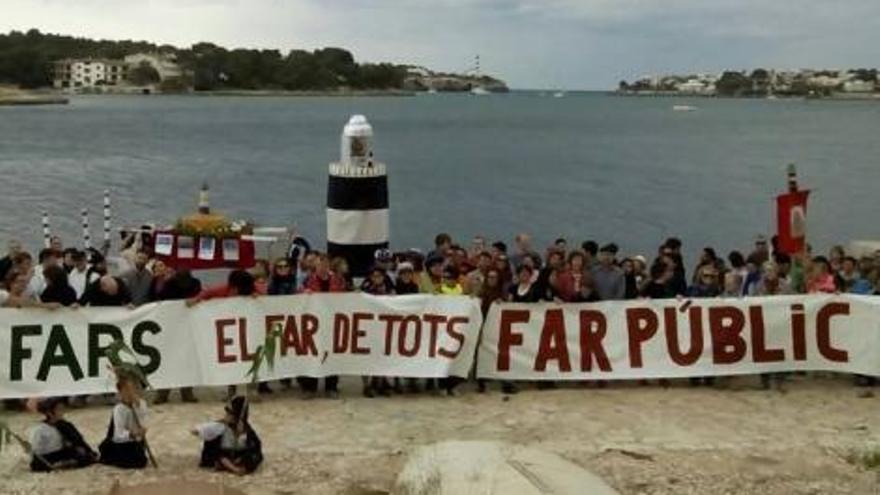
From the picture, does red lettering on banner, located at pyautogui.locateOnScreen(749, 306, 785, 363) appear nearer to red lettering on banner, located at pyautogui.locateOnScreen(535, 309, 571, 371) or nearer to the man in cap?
the man in cap

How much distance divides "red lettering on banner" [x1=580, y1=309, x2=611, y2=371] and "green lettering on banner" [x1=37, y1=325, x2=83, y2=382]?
540 centimetres

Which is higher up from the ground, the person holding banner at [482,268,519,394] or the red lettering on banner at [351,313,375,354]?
the person holding banner at [482,268,519,394]

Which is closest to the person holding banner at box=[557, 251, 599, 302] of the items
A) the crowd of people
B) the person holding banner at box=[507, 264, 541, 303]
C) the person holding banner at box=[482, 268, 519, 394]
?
the crowd of people

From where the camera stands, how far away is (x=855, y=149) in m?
104

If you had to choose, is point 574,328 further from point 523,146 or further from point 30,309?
point 523,146

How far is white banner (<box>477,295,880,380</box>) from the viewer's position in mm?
13031

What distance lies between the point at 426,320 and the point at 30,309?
408 centimetres

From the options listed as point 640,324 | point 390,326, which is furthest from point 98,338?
point 640,324

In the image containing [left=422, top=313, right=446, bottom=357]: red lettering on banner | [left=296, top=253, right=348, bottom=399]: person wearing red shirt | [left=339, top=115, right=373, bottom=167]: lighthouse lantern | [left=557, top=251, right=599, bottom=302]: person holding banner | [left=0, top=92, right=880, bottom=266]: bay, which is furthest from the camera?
[left=0, top=92, right=880, bottom=266]: bay

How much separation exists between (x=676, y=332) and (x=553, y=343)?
1.36 m

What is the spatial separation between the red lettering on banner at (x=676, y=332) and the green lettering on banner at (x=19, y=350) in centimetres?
664

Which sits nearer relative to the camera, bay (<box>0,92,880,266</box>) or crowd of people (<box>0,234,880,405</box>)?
crowd of people (<box>0,234,880,405</box>)

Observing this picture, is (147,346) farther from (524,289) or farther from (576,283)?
(576,283)

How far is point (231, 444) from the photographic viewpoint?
34.0 feet
